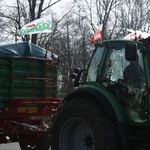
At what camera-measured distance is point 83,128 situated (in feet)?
22.2

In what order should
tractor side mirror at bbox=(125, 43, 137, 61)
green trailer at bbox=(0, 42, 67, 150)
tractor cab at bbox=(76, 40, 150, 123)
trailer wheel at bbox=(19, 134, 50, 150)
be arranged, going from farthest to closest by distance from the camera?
trailer wheel at bbox=(19, 134, 50, 150)
green trailer at bbox=(0, 42, 67, 150)
tractor cab at bbox=(76, 40, 150, 123)
tractor side mirror at bbox=(125, 43, 137, 61)

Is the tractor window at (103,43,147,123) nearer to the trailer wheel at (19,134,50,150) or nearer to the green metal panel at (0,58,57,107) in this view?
the green metal panel at (0,58,57,107)

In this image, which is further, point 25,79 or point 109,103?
point 25,79

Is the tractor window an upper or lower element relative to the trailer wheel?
upper

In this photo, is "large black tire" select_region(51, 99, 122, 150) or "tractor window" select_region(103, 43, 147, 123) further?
"tractor window" select_region(103, 43, 147, 123)

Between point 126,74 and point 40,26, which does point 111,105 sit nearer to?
point 126,74

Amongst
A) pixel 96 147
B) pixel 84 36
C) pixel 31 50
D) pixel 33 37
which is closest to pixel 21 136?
pixel 31 50

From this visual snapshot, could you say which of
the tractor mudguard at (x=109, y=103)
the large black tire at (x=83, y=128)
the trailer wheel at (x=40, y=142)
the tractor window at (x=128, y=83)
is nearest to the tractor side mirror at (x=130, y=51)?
the tractor window at (x=128, y=83)

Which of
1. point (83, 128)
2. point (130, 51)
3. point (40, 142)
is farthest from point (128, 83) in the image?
point (40, 142)

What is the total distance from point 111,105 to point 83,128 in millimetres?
843

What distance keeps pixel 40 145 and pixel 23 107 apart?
1.15 metres

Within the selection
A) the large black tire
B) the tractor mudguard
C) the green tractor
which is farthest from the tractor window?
the large black tire

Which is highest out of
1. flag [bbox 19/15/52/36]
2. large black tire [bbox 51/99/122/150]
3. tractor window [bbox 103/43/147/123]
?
flag [bbox 19/15/52/36]

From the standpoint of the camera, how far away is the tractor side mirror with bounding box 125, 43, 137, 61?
5922mm
